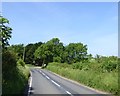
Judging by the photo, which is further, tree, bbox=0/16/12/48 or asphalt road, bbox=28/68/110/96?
asphalt road, bbox=28/68/110/96

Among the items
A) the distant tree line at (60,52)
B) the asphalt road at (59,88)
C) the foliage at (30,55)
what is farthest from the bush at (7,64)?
the foliage at (30,55)

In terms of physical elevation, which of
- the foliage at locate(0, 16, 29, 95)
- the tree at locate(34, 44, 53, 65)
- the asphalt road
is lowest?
the asphalt road

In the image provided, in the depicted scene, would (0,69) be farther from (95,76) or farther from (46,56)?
(46,56)

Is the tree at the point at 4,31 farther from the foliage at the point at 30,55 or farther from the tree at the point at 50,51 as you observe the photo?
the foliage at the point at 30,55

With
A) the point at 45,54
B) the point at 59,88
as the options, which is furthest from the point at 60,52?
the point at 59,88

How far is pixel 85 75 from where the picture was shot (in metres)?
38.0

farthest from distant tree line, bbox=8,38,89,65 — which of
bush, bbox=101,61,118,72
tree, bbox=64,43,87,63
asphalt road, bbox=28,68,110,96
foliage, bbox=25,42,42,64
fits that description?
asphalt road, bbox=28,68,110,96

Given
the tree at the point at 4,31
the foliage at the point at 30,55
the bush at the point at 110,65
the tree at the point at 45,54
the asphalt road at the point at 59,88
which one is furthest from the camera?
the foliage at the point at 30,55

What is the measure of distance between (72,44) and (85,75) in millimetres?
90605

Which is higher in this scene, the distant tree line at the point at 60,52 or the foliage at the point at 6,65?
the distant tree line at the point at 60,52

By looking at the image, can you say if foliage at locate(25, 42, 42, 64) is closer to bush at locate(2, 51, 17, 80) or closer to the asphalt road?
the asphalt road

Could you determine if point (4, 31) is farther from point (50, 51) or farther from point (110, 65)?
point (50, 51)

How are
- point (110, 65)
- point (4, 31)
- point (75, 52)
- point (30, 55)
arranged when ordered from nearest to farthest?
point (4, 31) < point (110, 65) < point (75, 52) < point (30, 55)

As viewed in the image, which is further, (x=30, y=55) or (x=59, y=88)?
(x=30, y=55)
